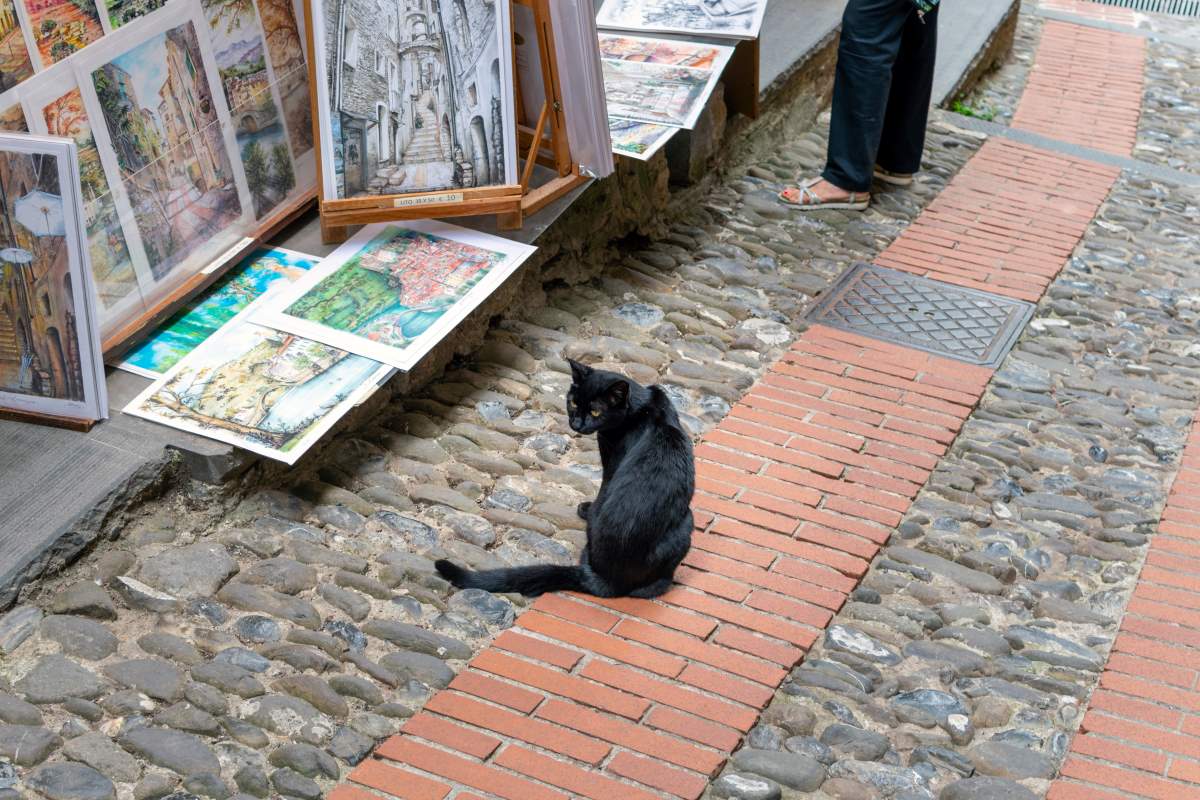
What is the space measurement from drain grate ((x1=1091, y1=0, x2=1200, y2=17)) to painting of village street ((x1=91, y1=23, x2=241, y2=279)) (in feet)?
27.8

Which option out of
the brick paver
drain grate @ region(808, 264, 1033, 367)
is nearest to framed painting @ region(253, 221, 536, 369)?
drain grate @ region(808, 264, 1033, 367)

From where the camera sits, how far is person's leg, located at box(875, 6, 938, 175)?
211 inches

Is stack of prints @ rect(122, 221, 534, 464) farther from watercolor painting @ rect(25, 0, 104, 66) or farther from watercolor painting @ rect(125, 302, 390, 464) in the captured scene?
watercolor painting @ rect(25, 0, 104, 66)

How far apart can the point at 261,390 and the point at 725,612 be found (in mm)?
1344

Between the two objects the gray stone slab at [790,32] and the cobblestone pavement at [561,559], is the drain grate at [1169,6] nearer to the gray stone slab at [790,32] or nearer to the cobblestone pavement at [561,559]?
the gray stone slab at [790,32]

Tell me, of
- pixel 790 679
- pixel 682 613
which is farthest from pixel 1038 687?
pixel 682 613

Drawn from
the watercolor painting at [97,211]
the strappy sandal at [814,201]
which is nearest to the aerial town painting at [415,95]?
the watercolor painting at [97,211]

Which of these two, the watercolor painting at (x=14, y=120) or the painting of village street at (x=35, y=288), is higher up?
the watercolor painting at (x=14, y=120)

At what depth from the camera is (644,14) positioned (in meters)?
5.27

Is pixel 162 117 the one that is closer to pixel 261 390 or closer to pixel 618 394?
pixel 261 390

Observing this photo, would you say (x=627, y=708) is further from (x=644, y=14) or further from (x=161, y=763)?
(x=644, y=14)

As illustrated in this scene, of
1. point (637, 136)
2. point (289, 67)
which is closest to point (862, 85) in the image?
point (637, 136)

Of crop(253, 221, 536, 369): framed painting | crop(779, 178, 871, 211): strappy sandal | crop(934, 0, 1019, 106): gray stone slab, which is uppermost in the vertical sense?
crop(253, 221, 536, 369): framed painting

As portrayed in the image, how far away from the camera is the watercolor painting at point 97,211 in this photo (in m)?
3.30
